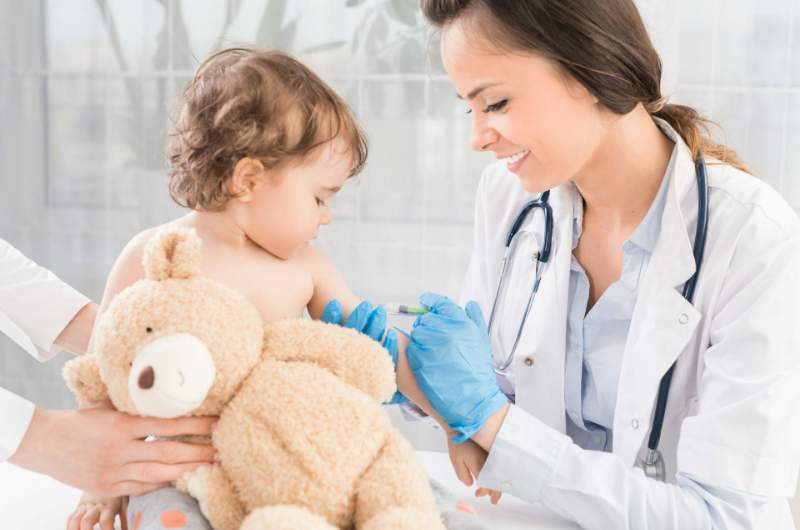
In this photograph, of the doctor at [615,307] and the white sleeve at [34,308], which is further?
the white sleeve at [34,308]

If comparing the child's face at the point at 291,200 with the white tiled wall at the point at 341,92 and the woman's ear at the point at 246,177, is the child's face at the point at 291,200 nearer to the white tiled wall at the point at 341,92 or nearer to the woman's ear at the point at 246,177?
the woman's ear at the point at 246,177

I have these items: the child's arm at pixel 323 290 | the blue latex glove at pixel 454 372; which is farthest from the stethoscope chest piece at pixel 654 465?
the child's arm at pixel 323 290

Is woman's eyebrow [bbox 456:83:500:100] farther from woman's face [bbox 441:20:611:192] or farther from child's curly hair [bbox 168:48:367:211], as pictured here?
child's curly hair [bbox 168:48:367:211]

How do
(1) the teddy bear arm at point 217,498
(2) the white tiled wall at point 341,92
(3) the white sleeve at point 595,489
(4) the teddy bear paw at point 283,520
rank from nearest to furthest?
(4) the teddy bear paw at point 283,520 < (1) the teddy bear arm at point 217,498 < (3) the white sleeve at point 595,489 < (2) the white tiled wall at point 341,92

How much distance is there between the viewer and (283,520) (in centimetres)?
93

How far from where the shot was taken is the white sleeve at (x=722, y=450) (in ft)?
4.20

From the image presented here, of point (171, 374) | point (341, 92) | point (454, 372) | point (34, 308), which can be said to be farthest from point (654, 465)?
point (341, 92)

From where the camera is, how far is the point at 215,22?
2.65 metres

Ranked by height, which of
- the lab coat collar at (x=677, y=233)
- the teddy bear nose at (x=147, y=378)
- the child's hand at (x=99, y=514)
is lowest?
the child's hand at (x=99, y=514)

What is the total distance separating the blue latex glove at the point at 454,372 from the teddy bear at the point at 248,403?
24 centimetres

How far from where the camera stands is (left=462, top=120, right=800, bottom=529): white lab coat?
129 centimetres

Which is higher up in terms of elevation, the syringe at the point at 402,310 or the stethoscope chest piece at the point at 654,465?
the syringe at the point at 402,310

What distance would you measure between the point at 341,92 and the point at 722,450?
1.64 metres

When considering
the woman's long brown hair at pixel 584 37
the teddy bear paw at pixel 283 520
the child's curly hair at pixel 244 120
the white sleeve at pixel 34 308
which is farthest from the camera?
the white sleeve at pixel 34 308
